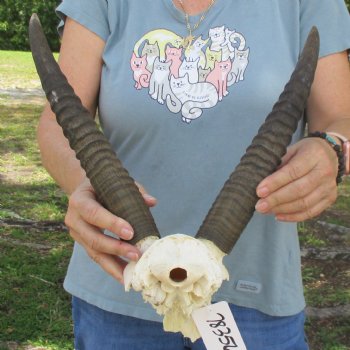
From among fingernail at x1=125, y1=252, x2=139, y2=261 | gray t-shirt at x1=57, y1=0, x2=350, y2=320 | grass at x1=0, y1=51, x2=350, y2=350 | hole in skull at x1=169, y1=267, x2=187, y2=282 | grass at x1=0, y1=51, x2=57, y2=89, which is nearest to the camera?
hole in skull at x1=169, y1=267, x2=187, y2=282

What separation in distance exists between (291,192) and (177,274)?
0.51m

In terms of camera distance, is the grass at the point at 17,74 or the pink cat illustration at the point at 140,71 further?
the grass at the point at 17,74

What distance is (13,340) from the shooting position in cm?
559

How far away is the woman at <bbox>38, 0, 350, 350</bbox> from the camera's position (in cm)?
274

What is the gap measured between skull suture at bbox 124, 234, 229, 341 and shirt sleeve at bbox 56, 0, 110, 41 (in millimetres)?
1009

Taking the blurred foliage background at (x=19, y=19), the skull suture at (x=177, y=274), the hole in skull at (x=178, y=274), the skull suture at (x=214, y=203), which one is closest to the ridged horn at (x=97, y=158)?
the skull suture at (x=214, y=203)

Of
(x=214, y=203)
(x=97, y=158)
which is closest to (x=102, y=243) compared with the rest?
(x=97, y=158)

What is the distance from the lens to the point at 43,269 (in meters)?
6.77

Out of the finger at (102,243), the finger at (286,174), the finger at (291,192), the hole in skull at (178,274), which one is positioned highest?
the finger at (286,174)

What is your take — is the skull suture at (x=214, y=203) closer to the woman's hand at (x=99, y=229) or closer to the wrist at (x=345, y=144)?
the woman's hand at (x=99, y=229)

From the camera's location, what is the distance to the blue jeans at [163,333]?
2791mm

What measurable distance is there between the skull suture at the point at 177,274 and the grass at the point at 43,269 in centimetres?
357

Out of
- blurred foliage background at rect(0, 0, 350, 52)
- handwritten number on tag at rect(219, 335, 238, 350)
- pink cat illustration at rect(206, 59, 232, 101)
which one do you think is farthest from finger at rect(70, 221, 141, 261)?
blurred foliage background at rect(0, 0, 350, 52)

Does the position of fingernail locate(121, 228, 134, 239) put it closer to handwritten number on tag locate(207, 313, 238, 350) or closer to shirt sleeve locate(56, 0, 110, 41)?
handwritten number on tag locate(207, 313, 238, 350)
